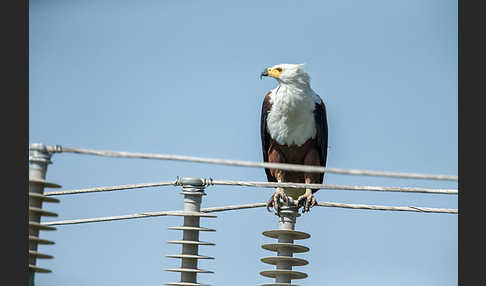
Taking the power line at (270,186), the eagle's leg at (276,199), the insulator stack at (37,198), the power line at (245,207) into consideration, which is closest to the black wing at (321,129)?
the eagle's leg at (276,199)

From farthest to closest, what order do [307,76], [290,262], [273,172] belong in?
[273,172] → [307,76] → [290,262]

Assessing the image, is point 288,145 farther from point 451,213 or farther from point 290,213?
point 451,213

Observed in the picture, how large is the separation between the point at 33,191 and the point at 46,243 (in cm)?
34

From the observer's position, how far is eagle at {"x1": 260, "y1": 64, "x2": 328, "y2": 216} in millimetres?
8594

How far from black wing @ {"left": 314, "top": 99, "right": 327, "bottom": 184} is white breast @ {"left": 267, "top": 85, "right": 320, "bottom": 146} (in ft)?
0.22

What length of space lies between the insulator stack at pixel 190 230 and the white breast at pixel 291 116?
96.5 inches

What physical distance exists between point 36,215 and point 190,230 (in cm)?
157

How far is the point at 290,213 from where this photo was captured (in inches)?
279

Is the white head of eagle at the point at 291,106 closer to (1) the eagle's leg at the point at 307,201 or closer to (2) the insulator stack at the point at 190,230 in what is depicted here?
(1) the eagle's leg at the point at 307,201

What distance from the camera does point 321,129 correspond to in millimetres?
8992

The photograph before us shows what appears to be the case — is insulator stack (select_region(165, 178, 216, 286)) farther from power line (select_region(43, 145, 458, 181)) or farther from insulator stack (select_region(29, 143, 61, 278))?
insulator stack (select_region(29, 143, 61, 278))

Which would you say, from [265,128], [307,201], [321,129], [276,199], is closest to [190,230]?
[276,199]

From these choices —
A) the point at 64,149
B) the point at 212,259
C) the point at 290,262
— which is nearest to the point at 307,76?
the point at 290,262

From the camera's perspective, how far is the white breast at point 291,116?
8.60 m
